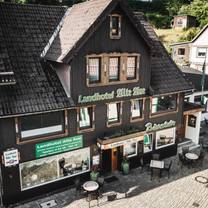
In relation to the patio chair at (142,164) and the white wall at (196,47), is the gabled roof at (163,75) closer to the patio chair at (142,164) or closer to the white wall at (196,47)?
A: the patio chair at (142,164)

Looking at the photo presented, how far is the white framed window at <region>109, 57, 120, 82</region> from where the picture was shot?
62.7 feet

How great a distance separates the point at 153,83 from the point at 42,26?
930 centimetres

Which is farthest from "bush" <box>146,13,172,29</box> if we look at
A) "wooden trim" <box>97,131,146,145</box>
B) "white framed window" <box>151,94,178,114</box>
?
"wooden trim" <box>97,131,146,145</box>

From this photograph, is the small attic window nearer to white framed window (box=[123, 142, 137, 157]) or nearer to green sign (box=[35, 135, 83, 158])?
green sign (box=[35, 135, 83, 158])

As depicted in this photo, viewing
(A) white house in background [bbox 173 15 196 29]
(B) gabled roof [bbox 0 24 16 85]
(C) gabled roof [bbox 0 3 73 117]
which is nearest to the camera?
(B) gabled roof [bbox 0 24 16 85]

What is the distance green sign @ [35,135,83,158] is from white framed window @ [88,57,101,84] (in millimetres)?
3928

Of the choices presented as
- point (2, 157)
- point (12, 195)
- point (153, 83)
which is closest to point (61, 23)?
point (153, 83)

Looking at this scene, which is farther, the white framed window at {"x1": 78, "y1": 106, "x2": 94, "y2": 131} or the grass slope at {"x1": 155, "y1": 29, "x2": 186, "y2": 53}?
the grass slope at {"x1": 155, "y1": 29, "x2": 186, "y2": 53}

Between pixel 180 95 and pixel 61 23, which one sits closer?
pixel 61 23

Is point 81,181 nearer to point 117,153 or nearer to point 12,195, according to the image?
point 117,153

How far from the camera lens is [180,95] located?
76.7 feet

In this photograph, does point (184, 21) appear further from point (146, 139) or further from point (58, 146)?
point (58, 146)

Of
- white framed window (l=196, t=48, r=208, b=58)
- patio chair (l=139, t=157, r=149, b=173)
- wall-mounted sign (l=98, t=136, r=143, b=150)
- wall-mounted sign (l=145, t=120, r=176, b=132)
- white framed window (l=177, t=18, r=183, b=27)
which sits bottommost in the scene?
patio chair (l=139, t=157, r=149, b=173)

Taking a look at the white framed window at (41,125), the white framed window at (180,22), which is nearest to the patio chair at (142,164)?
the white framed window at (41,125)
